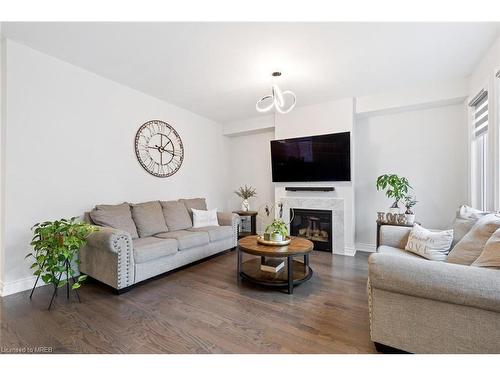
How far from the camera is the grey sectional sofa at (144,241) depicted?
2.36m

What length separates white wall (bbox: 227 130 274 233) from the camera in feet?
16.4

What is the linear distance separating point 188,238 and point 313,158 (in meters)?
2.43

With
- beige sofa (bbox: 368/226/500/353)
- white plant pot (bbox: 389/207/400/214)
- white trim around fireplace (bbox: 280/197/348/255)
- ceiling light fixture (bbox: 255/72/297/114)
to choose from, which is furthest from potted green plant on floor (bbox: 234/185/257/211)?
beige sofa (bbox: 368/226/500/353)

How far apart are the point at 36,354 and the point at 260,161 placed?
4.25m

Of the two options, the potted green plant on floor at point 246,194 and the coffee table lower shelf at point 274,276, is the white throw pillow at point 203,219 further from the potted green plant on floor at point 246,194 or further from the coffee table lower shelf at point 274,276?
the coffee table lower shelf at point 274,276

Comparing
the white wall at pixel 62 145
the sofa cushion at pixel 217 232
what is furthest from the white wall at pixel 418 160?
the white wall at pixel 62 145

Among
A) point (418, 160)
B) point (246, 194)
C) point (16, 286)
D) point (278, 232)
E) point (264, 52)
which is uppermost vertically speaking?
point (264, 52)

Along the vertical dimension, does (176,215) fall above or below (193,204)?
below

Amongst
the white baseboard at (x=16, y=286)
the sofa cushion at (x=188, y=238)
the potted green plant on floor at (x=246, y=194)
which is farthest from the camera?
the potted green plant on floor at (x=246, y=194)

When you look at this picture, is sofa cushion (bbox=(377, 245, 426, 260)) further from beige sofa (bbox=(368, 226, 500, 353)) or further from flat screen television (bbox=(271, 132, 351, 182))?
flat screen television (bbox=(271, 132, 351, 182))

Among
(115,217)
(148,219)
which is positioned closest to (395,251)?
(148,219)

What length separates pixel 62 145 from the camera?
271 centimetres

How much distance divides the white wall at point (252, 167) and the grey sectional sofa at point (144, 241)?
4.09 ft

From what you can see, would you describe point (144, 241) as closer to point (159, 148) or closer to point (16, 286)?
point (16, 286)
